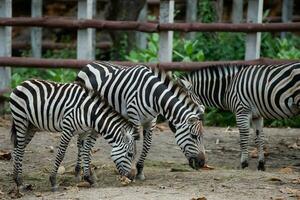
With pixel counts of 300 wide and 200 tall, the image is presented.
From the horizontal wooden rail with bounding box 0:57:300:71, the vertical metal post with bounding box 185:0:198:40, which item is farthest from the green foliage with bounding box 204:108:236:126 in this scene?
the vertical metal post with bounding box 185:0:198:40

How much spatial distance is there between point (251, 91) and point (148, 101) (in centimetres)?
176

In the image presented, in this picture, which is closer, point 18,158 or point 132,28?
point 18,158

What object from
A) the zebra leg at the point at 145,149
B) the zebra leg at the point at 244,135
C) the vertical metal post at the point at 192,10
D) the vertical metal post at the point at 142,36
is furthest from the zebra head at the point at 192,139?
the vertical metal post at the point at 192,10

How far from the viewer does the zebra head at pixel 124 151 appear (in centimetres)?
745

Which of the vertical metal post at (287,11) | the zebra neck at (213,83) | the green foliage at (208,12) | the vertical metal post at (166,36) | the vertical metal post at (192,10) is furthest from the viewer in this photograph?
the vertical metal post at (287,11)

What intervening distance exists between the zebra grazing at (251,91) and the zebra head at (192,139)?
3.84 ft

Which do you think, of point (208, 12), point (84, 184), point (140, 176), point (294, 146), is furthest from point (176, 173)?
point (208, 12)

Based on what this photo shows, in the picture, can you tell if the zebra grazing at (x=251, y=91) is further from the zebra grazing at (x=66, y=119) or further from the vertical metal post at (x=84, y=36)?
the vertical metal post at (x=84, y=36)

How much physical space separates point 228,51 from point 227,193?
23.6ft

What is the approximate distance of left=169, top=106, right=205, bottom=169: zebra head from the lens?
7637mm

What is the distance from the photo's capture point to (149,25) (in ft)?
38.4

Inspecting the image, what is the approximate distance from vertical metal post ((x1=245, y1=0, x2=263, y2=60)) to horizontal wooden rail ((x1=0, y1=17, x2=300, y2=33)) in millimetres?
151

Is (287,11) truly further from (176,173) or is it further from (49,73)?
(176,173)

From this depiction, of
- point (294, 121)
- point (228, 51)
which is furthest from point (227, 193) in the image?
point (228, 51)
